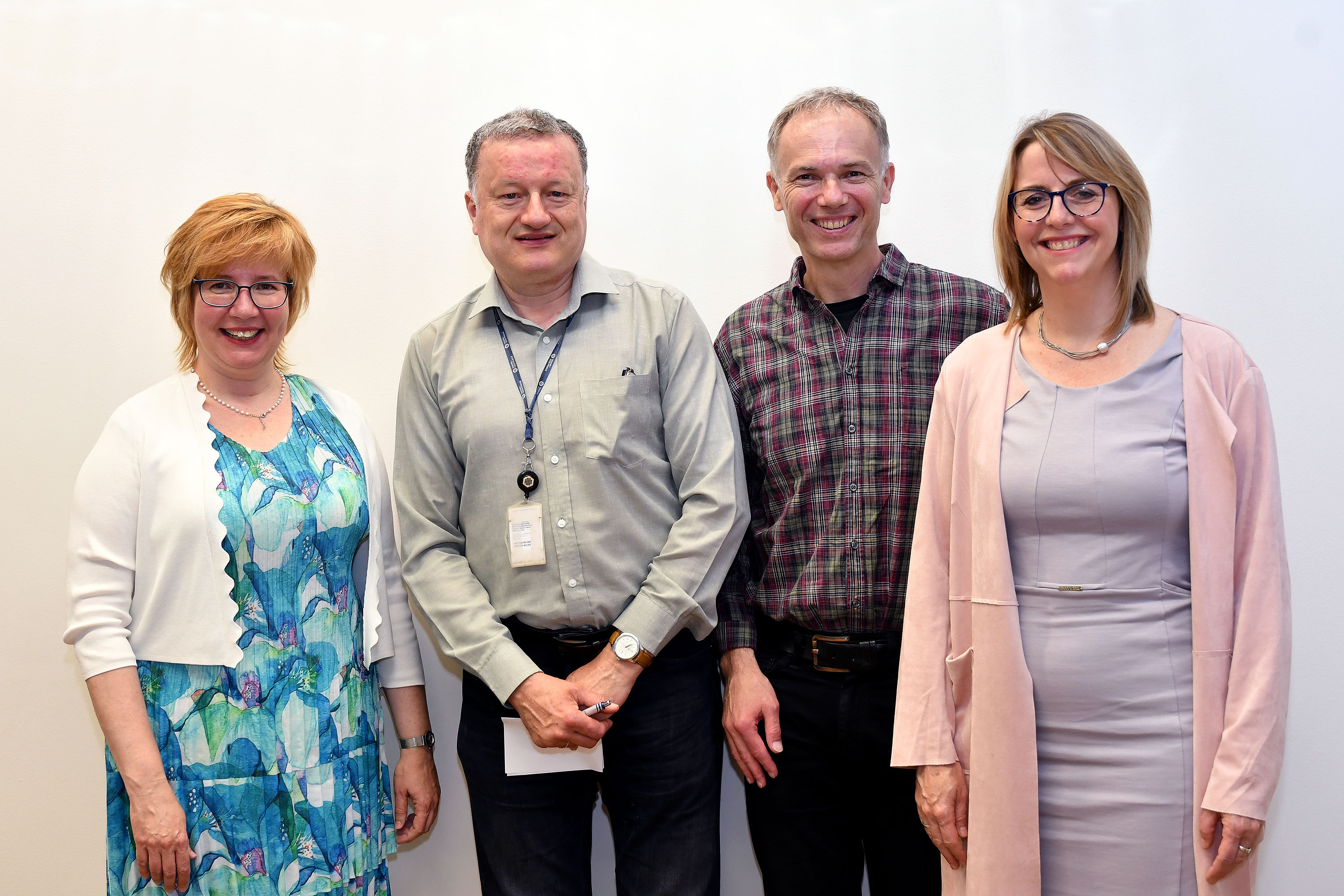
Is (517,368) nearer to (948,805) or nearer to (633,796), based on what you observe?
(633,796)

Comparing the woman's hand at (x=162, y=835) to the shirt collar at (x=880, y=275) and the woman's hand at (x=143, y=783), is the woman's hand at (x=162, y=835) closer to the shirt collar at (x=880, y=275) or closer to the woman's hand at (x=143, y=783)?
the woman's hand at (x=143, y=783)

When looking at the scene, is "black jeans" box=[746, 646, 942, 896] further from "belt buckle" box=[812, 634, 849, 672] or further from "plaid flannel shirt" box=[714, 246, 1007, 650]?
"plaid flannel shirt" box=[714, 246, 1007, 650]

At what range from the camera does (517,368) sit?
1.94 meters

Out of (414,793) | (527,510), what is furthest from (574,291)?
(414,793)

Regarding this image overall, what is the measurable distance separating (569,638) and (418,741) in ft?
1.63

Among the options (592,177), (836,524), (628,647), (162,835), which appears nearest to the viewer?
(162,835)

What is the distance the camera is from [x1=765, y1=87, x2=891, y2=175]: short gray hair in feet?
6.49

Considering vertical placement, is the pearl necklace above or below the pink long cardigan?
above

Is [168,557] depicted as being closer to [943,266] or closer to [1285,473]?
[943,266]

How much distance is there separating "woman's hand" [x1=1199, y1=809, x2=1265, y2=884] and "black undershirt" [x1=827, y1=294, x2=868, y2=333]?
112 cm

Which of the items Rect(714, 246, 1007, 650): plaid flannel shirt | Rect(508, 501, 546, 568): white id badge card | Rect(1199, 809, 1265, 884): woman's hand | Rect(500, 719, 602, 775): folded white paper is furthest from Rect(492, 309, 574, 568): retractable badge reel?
Rect(1199, 809, 1265, 884): woman's hand

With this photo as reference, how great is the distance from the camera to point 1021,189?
1630 millimetres

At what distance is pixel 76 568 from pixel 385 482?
0.61 metres

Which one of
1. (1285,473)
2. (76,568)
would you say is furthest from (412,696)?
(1285,473)
